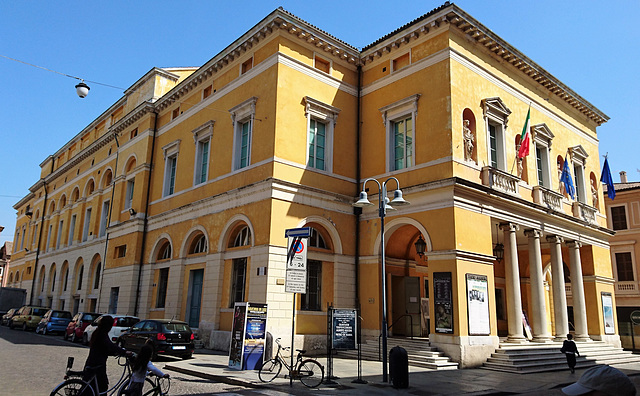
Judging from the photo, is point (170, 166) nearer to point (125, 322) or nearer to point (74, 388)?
point (125, 322)

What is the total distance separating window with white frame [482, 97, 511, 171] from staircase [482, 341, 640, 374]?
6878 millimetres

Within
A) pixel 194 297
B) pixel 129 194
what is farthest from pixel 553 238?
pixel 129 194

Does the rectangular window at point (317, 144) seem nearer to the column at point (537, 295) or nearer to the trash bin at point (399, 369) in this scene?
the column at point (537, 295)

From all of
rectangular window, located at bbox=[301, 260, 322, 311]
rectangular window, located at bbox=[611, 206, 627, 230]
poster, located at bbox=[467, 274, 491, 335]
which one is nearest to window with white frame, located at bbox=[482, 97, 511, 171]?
poster, located at bbox=[467, 274, 491, 335]

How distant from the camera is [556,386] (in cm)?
1284

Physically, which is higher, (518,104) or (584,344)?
(518,104)

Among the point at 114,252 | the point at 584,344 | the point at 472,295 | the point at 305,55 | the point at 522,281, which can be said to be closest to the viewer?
the point at 472,295

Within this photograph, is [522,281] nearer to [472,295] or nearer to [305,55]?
[472,295]

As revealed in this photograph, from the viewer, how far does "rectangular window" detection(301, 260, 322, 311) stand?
59.3ft

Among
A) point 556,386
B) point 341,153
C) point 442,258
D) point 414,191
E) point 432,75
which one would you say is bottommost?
point 556,386

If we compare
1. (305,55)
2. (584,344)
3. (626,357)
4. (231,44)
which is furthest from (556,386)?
(231,44)

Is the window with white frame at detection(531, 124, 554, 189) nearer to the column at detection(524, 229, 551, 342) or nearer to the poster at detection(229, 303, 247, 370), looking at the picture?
the column at detection(524, 229, 551, 342)

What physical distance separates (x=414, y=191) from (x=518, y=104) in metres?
7.35

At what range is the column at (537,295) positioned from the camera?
18.7m
